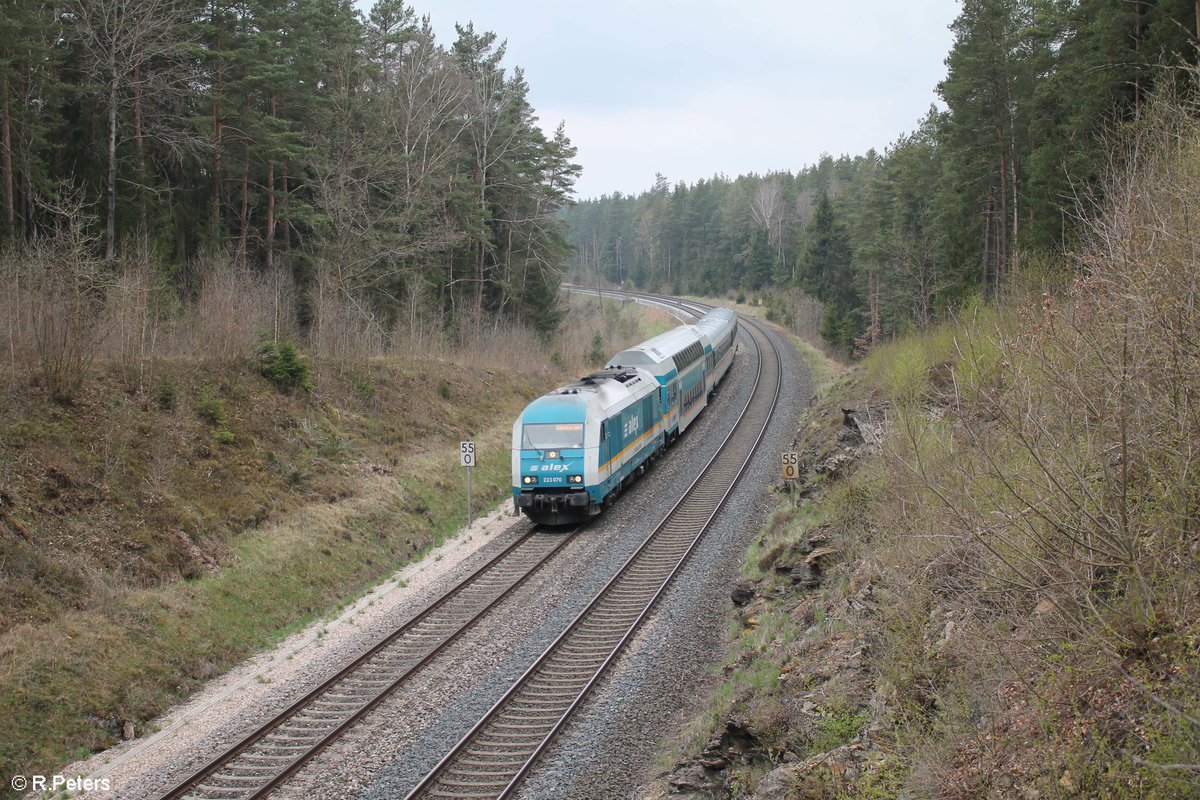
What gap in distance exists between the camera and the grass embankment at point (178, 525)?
10922 mm

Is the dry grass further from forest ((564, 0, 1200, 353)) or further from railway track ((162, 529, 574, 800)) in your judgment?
railway track ((162, 529, 574, 800))

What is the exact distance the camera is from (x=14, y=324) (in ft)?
51.3

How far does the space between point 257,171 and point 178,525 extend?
715 inches

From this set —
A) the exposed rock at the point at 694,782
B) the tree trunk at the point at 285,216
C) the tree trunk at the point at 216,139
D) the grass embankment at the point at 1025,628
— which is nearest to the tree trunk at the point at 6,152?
the tree trunk at the point at 216,139

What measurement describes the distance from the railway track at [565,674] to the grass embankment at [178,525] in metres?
4.52

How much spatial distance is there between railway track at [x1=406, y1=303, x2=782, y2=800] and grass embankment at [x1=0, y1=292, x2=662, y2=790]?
4.52 meters

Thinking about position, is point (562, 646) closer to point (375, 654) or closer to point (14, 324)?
point (375, 654)

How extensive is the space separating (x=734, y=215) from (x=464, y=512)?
93.8 meters

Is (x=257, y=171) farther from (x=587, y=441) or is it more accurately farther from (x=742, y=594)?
(x=742, y=594)

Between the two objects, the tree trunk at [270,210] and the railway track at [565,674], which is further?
the tree trunk at [270,210]

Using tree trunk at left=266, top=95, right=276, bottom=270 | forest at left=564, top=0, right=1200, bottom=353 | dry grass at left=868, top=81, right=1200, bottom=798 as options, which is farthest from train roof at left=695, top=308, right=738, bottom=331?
dry grass at left=868, top=81, right=1200, bottom=798

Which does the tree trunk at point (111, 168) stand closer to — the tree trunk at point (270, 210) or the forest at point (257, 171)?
the forest at point (257, 171)

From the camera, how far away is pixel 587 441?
61.1 feet

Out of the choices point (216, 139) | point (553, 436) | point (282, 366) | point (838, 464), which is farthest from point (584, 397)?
point (216, 139)
